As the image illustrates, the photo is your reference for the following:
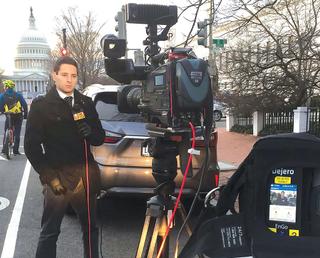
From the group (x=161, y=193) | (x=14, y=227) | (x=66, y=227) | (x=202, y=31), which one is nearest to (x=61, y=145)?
(x=161, y=193)

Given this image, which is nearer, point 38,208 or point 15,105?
point 38,208

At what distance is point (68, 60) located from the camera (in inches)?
139

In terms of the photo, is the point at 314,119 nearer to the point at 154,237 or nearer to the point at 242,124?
the point at 242,124

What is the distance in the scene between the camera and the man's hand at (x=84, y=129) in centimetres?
346

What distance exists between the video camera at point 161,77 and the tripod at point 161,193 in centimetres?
16

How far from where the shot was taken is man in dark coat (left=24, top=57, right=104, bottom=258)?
3.45m

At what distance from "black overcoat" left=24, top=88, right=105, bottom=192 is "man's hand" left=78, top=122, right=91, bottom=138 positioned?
0.25ft

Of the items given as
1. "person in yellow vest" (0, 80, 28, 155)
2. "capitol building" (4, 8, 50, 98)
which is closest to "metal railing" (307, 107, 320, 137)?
"person in yellow vest" (0, 80, 28, 155)

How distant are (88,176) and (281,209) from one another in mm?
1637

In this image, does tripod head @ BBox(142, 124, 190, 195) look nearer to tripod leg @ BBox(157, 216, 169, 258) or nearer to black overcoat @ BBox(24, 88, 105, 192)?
tripod leg @ BBox(157, 216, 169, 258)

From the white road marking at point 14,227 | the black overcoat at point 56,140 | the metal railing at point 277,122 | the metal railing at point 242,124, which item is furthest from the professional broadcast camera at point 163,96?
the metal railing at point 242,124

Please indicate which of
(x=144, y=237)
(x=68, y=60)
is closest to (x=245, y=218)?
(x=144, y=237)

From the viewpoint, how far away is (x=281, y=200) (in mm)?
2508

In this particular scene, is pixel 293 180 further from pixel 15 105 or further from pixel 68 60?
pixel 15 105
